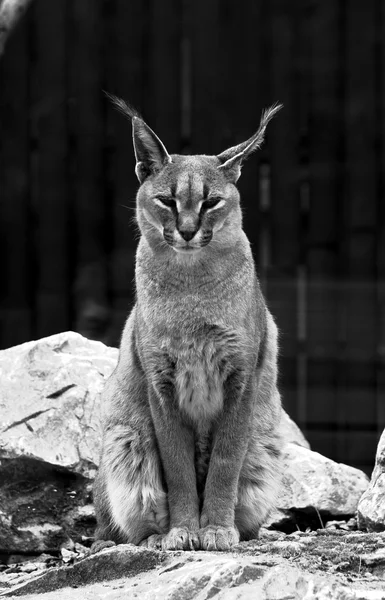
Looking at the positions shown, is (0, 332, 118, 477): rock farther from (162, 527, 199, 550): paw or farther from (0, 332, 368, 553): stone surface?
(162, 527, 199, 550): paw

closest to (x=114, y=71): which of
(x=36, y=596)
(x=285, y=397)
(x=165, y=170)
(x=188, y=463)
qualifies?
(x=285, y=397)

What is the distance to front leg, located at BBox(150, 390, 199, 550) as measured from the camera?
15.3ft

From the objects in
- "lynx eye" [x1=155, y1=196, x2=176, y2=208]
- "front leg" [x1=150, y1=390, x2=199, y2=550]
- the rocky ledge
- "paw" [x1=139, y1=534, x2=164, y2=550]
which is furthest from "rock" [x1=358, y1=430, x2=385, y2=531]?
"lynx eye" [x1=155, y1=196, x2=176, y2=208]

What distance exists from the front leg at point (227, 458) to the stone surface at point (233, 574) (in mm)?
161

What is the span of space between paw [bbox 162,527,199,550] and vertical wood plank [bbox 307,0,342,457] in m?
3.63

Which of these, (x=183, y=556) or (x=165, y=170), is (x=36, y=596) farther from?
(x=165, y=170)

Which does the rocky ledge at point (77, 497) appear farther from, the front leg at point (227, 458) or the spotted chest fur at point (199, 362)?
the spotted chest fur at point (199, 362)

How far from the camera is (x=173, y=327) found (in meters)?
4.60

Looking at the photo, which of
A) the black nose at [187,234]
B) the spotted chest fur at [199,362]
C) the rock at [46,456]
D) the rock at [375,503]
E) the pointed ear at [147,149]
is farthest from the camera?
the rock at [46,456]

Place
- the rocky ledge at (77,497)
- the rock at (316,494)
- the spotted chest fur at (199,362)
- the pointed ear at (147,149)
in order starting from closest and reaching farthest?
the rocky ledge at (77,497), the spotted chest fur at (199,362), the pointed ear at (147,149), the rock at (316,494)

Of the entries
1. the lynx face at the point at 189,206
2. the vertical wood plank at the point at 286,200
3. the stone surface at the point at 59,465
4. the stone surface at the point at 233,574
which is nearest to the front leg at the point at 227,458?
the stone surface at the point at 233,574

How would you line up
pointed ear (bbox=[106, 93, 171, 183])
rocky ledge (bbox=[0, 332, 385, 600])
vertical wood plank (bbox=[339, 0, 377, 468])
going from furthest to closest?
1. vertical wood plank (bbox=[339, 0, 377, 468])
2. pointed ear (bbox=[106, 93, 171, 183])
3. rocky ledge (bbox=[0, 332, 385, 600])

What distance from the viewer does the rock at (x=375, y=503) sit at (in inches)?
194

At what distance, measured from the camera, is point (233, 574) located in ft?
12.9
